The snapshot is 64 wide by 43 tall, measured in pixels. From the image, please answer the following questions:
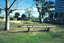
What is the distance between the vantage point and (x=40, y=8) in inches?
1107

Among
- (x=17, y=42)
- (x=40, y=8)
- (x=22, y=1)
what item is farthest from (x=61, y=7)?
(x=17, y=42)

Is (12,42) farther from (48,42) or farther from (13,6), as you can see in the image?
(13,6)

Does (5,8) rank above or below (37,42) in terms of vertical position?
above

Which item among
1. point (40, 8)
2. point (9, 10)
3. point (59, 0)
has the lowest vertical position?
point (9, 10)

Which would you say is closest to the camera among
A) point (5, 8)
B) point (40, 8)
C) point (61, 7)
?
point (5, 8)

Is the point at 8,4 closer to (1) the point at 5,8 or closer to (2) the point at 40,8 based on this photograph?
(1) the point at 5,8

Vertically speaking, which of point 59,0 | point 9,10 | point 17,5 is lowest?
point 9,10

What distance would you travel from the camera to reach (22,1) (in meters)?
11.2

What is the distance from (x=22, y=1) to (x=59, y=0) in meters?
92.0

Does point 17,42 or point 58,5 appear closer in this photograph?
point 17,42

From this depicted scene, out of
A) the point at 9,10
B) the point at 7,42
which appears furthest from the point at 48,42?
the point at 9,10

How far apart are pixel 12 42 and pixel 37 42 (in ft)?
5.34

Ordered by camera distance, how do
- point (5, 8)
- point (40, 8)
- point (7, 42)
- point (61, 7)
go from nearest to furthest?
1. point (7, 42)
2. point (5, 8)
3. point (40, 8)
4. point (61, 7)

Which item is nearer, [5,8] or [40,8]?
[5,8]
